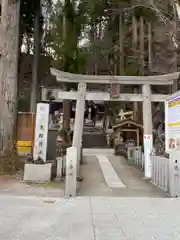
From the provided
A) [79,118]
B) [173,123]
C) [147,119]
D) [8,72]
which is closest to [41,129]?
[79,118]

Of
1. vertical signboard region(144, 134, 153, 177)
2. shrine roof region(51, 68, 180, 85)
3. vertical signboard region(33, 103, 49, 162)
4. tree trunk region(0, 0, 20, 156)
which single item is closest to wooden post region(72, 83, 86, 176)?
shrine roof region(51, 68, 180, 85)

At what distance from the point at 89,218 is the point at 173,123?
18.1 ft

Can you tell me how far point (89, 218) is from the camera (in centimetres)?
638

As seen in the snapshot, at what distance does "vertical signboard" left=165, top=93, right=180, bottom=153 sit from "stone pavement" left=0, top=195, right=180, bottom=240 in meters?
2.58

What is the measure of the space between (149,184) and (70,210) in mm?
5456

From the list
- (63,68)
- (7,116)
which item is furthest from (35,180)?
(63,68)

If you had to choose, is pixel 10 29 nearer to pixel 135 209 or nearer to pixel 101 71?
A: pixel 135 209

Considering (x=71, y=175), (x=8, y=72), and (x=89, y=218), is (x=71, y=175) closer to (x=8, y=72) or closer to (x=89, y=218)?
(x=89, y=218)

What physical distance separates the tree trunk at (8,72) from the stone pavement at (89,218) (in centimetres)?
471

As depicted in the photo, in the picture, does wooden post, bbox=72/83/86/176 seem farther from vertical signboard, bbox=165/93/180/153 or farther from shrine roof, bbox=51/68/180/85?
vertical signboard, bbox=165/93/180/153

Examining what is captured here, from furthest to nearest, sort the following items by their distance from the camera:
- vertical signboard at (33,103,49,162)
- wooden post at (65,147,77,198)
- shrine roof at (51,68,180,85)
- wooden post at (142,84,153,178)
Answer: shrine roof at (51,68,180,85) < wooden post at (142,84,153,178) < vertical signboard at (33,103,49,162) < wooden post at (65,147,77,198)

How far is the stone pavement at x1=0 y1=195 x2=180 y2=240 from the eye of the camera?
5219 mm

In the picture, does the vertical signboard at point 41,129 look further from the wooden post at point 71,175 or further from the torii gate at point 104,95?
the wooden post at point 71,175

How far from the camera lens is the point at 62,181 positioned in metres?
11.6
